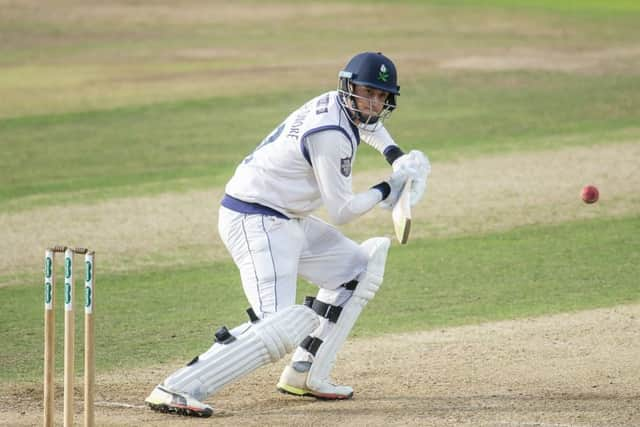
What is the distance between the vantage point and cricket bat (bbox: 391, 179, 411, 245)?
723cm

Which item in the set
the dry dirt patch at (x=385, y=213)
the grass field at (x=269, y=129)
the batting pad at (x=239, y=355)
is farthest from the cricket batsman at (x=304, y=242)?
the dry dirt patch at (x=385, y=213)

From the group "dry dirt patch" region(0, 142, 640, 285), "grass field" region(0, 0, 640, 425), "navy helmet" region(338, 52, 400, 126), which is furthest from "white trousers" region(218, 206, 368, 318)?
"dry dirt patch" region(0, 142, 640, 285)

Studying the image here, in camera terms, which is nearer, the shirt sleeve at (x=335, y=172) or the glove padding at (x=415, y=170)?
the shirt sleeve at (x=335, y=172)

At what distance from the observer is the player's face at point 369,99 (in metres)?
7.27

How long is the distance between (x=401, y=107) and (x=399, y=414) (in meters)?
14.4

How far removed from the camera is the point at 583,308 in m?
9.69

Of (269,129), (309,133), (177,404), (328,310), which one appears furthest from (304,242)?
(269,129)

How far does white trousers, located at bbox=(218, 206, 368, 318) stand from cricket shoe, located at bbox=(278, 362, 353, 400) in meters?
0.54

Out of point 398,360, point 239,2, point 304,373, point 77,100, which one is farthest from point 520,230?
point 239,2

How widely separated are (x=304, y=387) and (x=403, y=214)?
4.21 feet

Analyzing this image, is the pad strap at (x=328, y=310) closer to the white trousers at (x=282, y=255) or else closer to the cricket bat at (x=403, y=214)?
the white trousers at (x=282, y=255)

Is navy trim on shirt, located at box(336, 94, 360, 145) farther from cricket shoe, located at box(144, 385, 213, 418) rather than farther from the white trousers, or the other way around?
cricket shoe, located at box(144, 385, 213, 418)

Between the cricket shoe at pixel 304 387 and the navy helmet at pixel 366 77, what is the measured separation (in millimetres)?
1606

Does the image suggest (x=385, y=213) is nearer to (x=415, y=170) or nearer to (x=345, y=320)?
(x=345, y=320)
